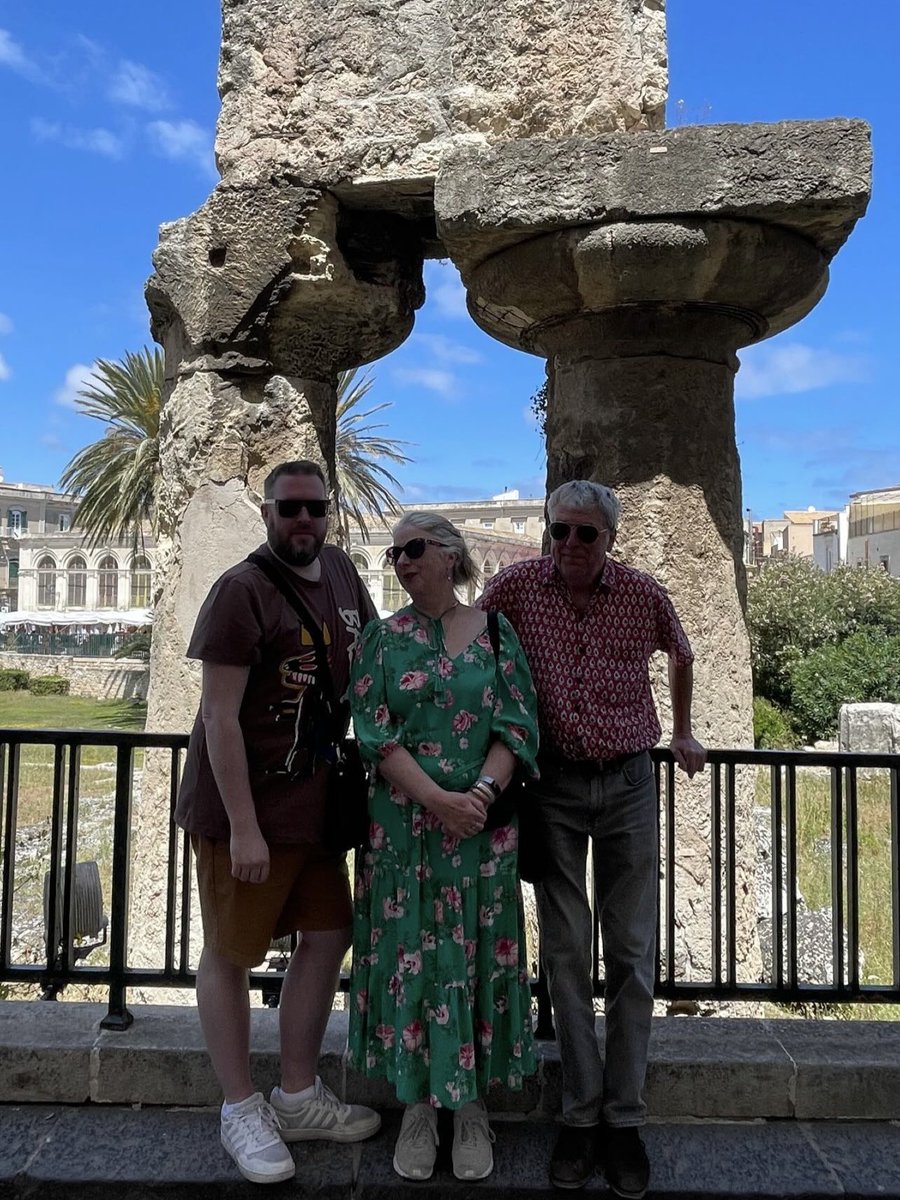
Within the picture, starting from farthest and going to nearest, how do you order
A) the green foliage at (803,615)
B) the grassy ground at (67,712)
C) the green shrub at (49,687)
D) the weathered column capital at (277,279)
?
the green shrub at (49,687) → the grassy ground at (67,712) → the green foliage at (803,615) → the weathered column capital at (277,279)

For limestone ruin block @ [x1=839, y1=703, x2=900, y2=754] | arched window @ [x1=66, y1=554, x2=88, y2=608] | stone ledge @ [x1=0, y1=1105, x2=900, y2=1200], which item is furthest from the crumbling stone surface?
arched window @ [x1=66, y1=554, x2=88, y2=608]

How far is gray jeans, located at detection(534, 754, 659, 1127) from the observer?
273 cm

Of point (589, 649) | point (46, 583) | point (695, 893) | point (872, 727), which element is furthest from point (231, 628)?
point (46, 583)

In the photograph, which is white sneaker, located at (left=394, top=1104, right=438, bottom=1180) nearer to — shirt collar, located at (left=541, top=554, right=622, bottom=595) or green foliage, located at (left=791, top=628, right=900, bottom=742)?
shirt collar, located at (left=541, top=554, right=622, bottom=595)

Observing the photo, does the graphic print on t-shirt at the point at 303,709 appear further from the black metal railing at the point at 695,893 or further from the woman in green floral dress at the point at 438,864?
the black metal railing at the point at 695,893

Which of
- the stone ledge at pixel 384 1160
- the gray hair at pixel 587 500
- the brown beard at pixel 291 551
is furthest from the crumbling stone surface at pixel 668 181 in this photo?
the stone ledge at pixel 384 1160

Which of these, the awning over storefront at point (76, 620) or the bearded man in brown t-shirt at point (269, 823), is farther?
the awning over storefront at point (76, 620)

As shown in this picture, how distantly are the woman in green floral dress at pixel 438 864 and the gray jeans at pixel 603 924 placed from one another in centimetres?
14

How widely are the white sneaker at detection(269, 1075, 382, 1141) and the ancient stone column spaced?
7.22 ft

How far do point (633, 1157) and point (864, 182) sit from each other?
3474 millimetres

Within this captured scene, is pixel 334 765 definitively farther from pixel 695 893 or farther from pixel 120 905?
pixel 695 893

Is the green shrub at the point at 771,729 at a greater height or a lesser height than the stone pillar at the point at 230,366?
lesser

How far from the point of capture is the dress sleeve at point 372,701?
8.45ft

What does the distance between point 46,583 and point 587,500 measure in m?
64.2
